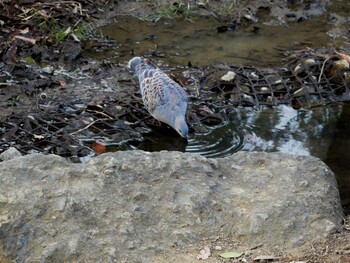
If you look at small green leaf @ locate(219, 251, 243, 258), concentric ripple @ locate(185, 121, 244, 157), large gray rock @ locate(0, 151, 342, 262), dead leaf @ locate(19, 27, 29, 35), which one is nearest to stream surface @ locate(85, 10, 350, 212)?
concentric ripple @ locate(185, 121, 244, 157)

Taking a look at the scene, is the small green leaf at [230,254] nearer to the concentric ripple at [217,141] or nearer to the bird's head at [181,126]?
the concentric ripple at [217,141]

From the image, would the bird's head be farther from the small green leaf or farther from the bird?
the small green leaf

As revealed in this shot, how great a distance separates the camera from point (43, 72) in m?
7.01

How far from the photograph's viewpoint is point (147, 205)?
148 inches

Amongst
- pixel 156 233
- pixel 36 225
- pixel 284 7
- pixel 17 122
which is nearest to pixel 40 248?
pixel 36 225

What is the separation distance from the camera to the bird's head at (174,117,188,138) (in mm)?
5843

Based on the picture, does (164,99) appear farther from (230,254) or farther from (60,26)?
(230,254)

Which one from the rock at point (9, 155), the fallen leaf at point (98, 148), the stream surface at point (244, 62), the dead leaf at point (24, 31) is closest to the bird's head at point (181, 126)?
the stream surface at point (244, 62)

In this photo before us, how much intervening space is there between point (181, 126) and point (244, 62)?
7.08 feet

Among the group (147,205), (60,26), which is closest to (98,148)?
(147,205)

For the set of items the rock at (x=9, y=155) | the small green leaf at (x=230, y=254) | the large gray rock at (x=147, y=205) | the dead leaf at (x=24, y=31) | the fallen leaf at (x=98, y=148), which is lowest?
the dead leaf at (x=24, y=31)

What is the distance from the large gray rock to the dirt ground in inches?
92.9

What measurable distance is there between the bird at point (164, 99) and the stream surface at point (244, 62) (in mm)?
196

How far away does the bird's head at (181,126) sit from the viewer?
19.2ft
